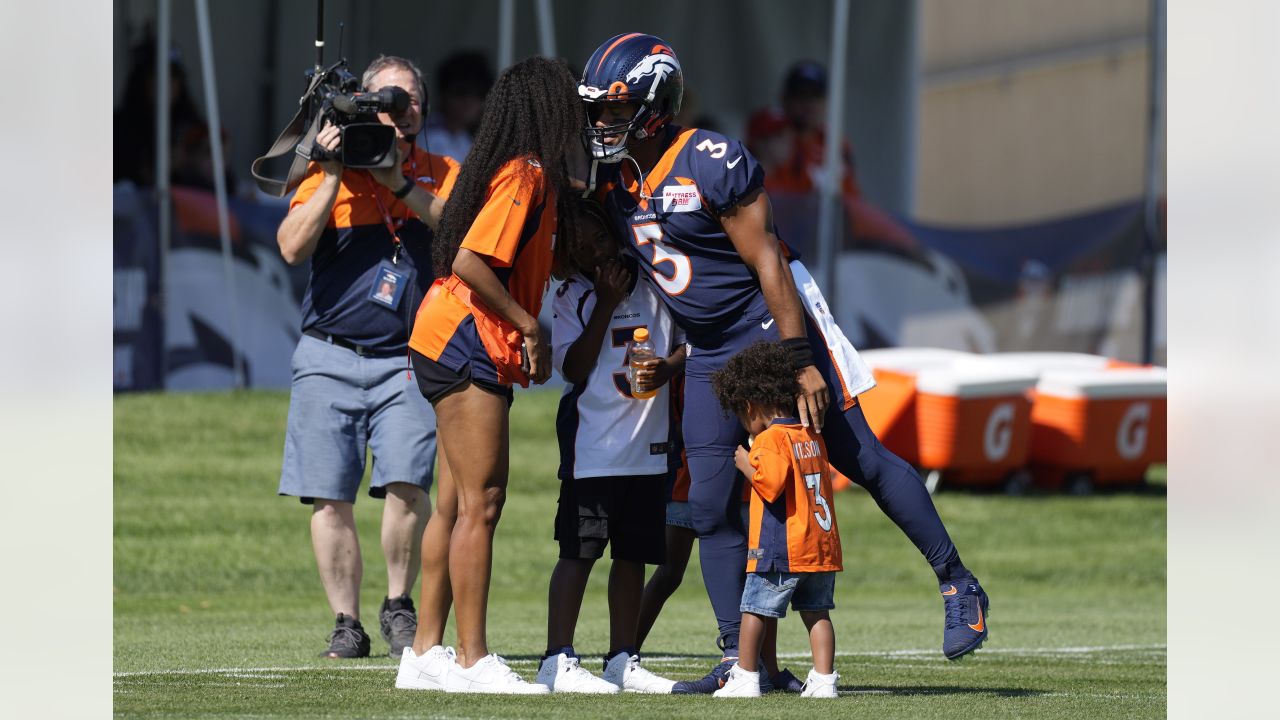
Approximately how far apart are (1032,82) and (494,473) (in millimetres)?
18256

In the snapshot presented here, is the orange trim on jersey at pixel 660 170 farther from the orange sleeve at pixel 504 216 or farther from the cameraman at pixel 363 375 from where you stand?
the cameraman at pixel 363 375

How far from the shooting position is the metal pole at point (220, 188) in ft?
44.9

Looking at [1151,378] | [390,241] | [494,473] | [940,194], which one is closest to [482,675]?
[494,473]

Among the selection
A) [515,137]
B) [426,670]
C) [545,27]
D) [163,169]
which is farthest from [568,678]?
[545,27]

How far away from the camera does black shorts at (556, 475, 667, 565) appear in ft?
20.2

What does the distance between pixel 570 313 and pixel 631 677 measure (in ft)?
4.15

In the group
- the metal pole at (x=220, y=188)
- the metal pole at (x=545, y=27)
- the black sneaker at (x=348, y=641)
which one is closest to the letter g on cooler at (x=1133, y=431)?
the metal pole at (x=545, y=27)

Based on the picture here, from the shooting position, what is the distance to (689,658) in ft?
25.1

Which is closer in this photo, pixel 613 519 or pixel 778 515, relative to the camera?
pixel 778 515

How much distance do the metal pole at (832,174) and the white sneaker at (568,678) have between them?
9623 millimetres

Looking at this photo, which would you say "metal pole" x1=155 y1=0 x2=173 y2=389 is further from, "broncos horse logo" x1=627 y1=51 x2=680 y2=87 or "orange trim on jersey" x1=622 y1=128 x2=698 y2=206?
"broncos horse logo" x1=627 y1=51 x2=680 y2=87

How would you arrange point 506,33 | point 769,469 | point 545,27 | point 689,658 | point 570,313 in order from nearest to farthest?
point 769,469, point 570,313, point 689,658, point 545,27, point 506,33

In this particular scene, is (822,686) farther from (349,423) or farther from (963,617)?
(349,423)
